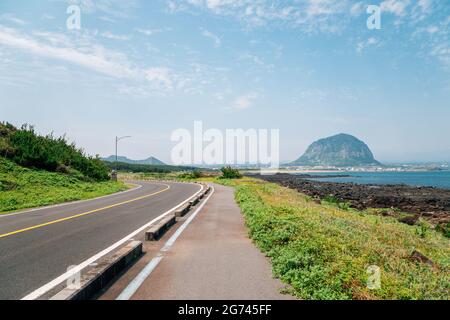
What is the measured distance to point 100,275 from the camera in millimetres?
5371

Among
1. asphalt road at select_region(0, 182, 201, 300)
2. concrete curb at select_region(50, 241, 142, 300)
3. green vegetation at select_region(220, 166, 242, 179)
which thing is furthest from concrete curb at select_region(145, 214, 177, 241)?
green vegetation at select_region(220, 166, 242, 179)

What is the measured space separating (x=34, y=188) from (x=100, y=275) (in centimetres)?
2155

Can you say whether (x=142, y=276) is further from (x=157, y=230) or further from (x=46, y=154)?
(x=46, y=154)

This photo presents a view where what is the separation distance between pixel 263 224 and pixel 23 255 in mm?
6054

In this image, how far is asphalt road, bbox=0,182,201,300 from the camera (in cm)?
581

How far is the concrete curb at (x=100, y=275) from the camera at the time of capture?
183 inches

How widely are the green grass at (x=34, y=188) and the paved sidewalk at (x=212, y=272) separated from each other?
1171cm

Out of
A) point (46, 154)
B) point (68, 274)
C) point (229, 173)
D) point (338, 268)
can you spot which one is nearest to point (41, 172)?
point (46, 154)

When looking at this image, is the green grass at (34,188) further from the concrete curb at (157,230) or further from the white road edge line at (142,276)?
the white road edge line at (142,276)

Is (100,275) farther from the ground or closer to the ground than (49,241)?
farther from the ground

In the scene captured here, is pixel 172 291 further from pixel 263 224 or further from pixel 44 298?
pixel 263 224

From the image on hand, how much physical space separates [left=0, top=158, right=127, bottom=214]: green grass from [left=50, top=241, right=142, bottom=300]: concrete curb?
11.9 meters

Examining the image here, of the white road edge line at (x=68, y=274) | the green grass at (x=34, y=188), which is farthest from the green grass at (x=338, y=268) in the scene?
the green grass at (x=34, y=188)
